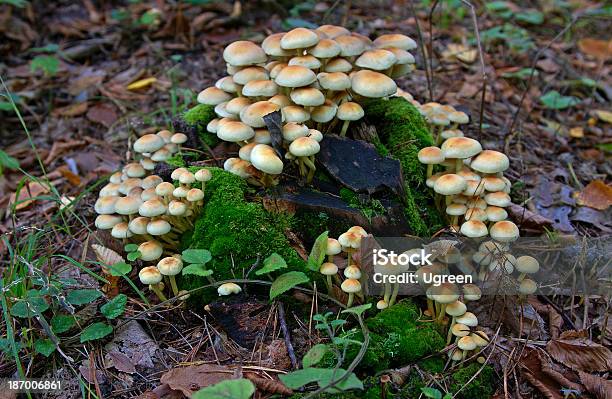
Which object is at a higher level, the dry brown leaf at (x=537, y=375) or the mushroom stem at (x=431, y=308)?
the mushroom stem at (x=431, y=308)

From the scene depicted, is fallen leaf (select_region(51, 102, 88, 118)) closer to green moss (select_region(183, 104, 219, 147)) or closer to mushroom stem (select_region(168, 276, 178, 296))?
green moss (select_region(183, 104, 219, 147))

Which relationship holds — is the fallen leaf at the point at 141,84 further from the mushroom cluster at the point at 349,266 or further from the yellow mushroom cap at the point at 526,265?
the yellow mushroom cap at the point at 526,265

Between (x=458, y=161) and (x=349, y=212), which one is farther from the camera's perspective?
(x=458, y=161)

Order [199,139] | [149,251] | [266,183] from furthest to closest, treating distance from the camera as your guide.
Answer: [199,139] < [266,183] < [149,251]

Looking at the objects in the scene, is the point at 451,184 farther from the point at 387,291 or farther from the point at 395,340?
the point at 395,340

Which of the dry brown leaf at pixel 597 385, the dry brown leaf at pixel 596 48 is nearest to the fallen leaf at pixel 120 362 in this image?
the dry brown leaf at pixel 597 385

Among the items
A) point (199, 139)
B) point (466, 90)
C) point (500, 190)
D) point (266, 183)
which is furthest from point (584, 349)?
point (466, 90)

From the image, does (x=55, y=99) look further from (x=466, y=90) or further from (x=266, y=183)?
(x=466, y=90)
